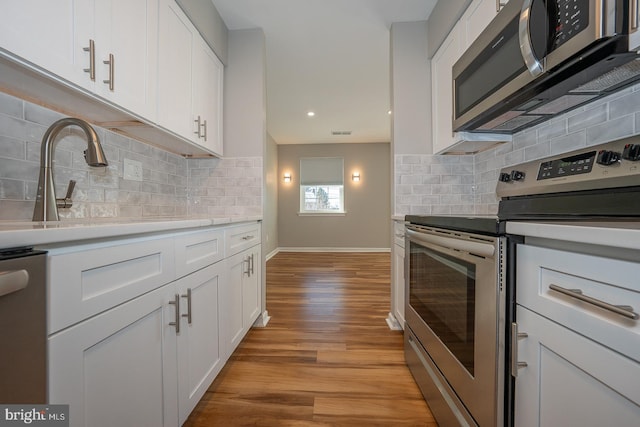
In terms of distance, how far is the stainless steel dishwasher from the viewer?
465 millimetres

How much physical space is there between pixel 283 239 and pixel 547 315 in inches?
239

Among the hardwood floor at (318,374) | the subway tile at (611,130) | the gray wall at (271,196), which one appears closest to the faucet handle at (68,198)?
the hardwood floor at (318,374)

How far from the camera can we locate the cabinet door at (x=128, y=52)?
3.76ft

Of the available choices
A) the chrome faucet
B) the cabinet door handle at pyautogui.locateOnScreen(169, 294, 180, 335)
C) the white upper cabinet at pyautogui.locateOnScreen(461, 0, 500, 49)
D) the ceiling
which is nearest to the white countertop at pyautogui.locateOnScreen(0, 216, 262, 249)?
the cabinet door handle at pyautogui.locateOnScreen(169, 294, 180, 335)

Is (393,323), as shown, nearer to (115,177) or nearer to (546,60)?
(546,60)

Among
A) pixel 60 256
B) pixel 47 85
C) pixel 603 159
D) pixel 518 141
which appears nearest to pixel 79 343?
pixel 60 256

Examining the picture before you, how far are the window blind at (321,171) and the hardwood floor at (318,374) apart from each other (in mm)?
3949

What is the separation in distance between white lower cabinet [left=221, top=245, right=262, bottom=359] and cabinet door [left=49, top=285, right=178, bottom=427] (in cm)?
52

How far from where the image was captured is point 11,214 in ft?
3.45

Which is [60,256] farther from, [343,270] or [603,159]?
[343,270]

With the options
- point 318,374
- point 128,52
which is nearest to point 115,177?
point 128,52

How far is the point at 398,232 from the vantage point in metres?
2.13

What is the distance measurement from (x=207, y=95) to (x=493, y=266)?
2.16m

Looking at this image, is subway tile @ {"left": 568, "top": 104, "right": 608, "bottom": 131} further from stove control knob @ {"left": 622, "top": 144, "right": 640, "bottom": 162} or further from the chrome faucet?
the chrome faucet
